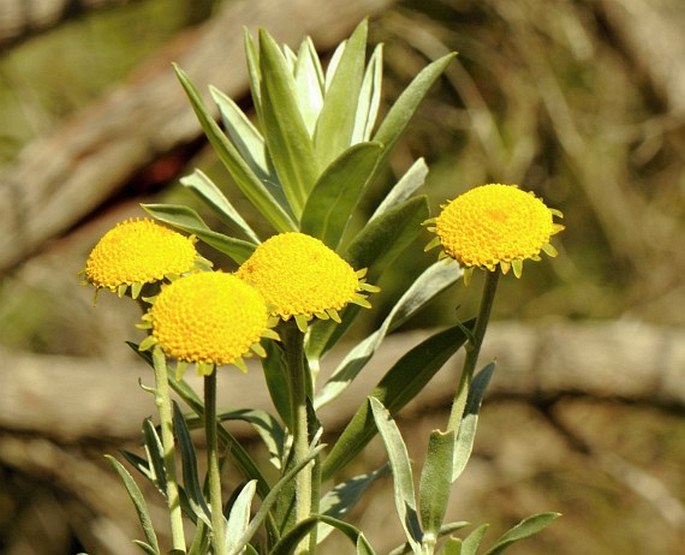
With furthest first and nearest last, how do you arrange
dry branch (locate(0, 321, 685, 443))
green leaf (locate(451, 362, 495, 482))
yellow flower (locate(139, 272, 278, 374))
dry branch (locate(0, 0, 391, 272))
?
dry branch (locate(0, 321, 685, 443)), dry branch (locate(0, 0, 391, 272)), green leaf (locate(451, 362, 495, 482)), yellow flower (locate(139, 272, 278, 374))

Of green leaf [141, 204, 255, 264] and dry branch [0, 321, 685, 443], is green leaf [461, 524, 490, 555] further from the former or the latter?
dry branch [0, 321, 685, 443]

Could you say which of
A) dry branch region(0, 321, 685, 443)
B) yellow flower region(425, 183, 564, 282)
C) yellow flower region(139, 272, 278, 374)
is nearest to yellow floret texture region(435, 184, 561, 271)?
yellow flower region(425, 183, 564, 282)

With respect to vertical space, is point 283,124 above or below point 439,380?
above

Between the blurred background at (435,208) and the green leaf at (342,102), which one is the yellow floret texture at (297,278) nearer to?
the green leaf at (342,102)

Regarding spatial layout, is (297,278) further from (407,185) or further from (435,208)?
(435,208)

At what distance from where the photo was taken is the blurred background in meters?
1.94

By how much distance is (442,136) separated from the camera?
261 centimetres

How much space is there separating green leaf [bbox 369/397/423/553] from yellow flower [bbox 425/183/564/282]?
9 cm

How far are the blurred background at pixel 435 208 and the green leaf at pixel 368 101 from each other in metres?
1.18

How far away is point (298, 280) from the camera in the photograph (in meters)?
0.48

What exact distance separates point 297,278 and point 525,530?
0.53 feet

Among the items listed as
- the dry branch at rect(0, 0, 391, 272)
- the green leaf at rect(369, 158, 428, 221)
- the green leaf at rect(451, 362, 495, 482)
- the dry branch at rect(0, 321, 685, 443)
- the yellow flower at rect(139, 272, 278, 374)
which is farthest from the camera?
the dry branch at rect(0, 321, 685, 443)

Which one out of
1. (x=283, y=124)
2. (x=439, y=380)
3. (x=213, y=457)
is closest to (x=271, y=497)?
Result: (x=213, y=457)

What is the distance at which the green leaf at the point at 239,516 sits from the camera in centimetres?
53
